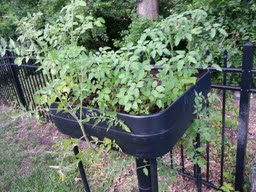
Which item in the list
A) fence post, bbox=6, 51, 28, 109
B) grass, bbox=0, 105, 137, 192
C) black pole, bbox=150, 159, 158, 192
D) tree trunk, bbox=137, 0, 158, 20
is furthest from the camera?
tree trunk, bbox=137, 0, 158, 20

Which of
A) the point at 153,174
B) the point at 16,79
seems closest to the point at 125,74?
the point at 153,174

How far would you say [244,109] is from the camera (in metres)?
1.96

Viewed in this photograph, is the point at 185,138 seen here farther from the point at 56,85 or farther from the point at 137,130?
the point at 56,85

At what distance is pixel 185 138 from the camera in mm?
1670

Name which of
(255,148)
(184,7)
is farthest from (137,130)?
(184,7)

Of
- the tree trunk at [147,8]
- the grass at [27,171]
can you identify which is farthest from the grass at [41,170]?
the tree trunk at [147,8]

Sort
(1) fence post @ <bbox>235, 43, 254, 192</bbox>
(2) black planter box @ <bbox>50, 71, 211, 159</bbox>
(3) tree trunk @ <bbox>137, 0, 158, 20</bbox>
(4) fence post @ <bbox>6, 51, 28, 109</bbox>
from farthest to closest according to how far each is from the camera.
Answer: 1. (3) tree trunk @ <bbox>137, 0, 158, 20</bbox>
2. (4) fence post @ <bbox>6, 51, 28, 109</bbox>
3. (1) fence post @ <bbox>235, 43, 254, 192</bbox>
4. (2) black planter box @ <bbox>50, 71, 211, 159</bbox>

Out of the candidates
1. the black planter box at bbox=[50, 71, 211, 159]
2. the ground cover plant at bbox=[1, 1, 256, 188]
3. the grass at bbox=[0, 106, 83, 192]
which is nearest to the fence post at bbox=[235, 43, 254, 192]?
the ground cover plant at bbox=[1, 1, 256, 188]

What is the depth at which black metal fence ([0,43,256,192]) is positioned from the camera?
1847mm

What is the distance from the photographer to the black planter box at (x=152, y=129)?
1.15 metres

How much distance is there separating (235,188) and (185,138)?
96 centimetres

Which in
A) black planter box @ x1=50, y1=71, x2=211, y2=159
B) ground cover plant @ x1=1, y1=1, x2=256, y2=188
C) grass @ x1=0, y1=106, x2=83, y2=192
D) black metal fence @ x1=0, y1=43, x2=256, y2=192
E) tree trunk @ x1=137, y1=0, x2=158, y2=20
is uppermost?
tree trunk @ x1=137, y1=0, x2=158, y2=20

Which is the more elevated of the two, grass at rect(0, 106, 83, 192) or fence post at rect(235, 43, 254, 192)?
fence post at rect(235, 43, 254, 192)

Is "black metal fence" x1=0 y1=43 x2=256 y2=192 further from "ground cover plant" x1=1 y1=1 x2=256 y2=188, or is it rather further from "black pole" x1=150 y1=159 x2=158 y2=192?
"ground cover plant" x1=1 y1=1 x2=256 y2=188
